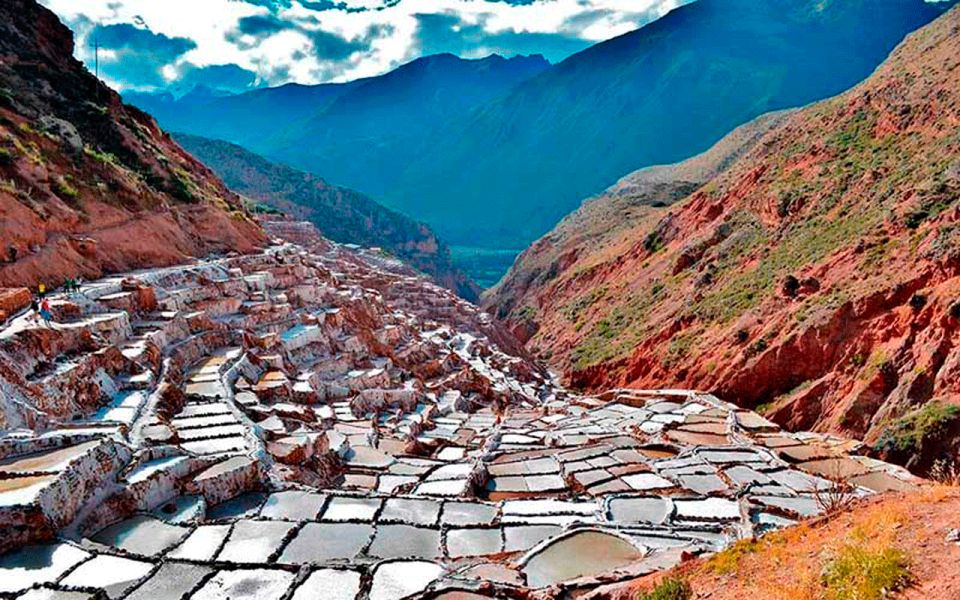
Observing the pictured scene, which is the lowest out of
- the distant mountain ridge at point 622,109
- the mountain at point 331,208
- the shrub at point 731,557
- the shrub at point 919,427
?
the shrub at point 919,427

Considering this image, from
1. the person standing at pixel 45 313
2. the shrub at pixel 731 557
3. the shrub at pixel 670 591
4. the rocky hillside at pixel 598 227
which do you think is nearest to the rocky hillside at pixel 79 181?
the person standing at pixel 45 313

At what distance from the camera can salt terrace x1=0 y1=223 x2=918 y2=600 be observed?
762 centimetres

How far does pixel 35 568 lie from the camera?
23.6 ft

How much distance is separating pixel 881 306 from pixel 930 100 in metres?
15.1

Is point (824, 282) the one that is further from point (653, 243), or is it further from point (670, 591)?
point (670, 591)

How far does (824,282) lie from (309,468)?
22.0m

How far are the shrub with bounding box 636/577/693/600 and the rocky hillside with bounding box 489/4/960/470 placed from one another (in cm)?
1383

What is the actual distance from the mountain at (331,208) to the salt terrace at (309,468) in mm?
57336

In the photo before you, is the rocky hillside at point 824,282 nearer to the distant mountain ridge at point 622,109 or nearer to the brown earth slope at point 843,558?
the brown earth slope at point 843,558

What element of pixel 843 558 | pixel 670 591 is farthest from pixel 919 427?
pixel 670 591

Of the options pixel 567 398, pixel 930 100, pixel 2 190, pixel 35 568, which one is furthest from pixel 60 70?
pixel 930 100

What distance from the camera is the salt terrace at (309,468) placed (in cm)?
762

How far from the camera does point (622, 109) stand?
163625 mm

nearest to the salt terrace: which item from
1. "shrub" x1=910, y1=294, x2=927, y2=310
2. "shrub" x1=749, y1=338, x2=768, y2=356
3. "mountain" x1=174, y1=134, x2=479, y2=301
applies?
"shrub" x1=749, y1=338, x2=768, y2=356
